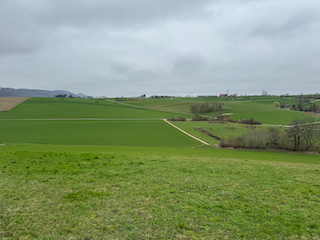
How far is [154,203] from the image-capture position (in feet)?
29.0

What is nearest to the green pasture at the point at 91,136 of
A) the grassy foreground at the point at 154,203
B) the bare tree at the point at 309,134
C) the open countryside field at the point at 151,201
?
the bare tree at the point at 309,134

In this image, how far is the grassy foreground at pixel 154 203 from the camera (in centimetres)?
680

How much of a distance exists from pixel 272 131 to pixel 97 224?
4391 cm

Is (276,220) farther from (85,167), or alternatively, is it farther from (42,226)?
(85,167)

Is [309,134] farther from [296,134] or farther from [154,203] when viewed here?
[154,203]

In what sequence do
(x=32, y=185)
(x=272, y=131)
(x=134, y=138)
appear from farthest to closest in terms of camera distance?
(x=134, y=138)
(x=272, y=131)
(x=32, y=185)

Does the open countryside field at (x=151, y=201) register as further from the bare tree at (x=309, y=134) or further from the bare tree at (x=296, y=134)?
the bare tree at (x=309, y=134)

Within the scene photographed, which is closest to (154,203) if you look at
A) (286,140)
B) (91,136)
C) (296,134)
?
(286,140)

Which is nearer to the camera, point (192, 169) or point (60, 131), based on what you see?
point (192, 169)

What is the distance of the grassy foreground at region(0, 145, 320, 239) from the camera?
22.3ft

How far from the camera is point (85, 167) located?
14.5m

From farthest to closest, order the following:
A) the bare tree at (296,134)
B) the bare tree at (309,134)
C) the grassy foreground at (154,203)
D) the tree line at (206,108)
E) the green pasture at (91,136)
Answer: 1. the tree line at (206,108)
2. the green pasture at (91,136)
3. the bare tree at (296,134)
4. the bare tree at (309,134)
5. the grassy foreground at (154,203)

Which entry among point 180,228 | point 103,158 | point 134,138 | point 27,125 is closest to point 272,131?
point 134,138

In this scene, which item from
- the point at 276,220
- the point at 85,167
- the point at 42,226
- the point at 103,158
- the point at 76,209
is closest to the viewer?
the point at 42,226
